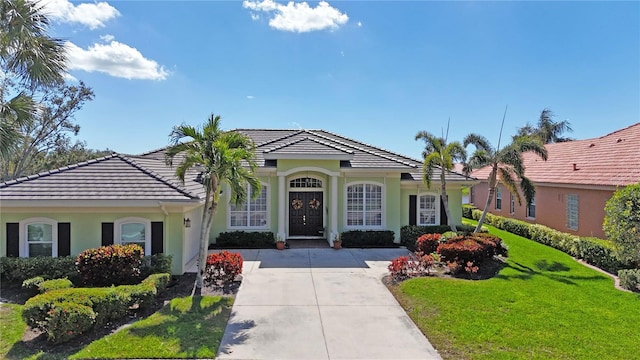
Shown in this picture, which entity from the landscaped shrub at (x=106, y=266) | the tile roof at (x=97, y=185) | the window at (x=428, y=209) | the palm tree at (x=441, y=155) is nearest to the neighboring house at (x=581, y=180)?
the palm tree at (x=441, y=155)

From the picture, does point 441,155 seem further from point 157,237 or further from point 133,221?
point 133,221

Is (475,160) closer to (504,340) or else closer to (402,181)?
(402,181)

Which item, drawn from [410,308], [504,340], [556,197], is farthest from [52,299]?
[556,197]

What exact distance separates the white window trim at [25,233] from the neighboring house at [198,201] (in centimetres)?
3

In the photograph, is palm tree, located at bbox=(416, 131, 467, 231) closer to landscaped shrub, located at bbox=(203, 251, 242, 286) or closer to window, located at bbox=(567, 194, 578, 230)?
window, located at bbox=(567, 194, 578, 230)

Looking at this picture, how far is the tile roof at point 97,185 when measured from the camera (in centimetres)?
1089

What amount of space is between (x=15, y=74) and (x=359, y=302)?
39.9ft

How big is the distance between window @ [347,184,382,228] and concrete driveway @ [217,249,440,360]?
3788mm

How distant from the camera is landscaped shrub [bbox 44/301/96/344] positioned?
667 cm

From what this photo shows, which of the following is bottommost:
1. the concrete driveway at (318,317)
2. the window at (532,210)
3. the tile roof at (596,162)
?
the concrete driveway at (318,317)

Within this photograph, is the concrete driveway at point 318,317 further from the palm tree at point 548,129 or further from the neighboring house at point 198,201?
the palm tree at point 548,129

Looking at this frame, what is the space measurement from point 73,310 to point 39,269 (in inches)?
188

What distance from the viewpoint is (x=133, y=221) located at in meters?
11.3

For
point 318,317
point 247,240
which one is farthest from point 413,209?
point 318,317
